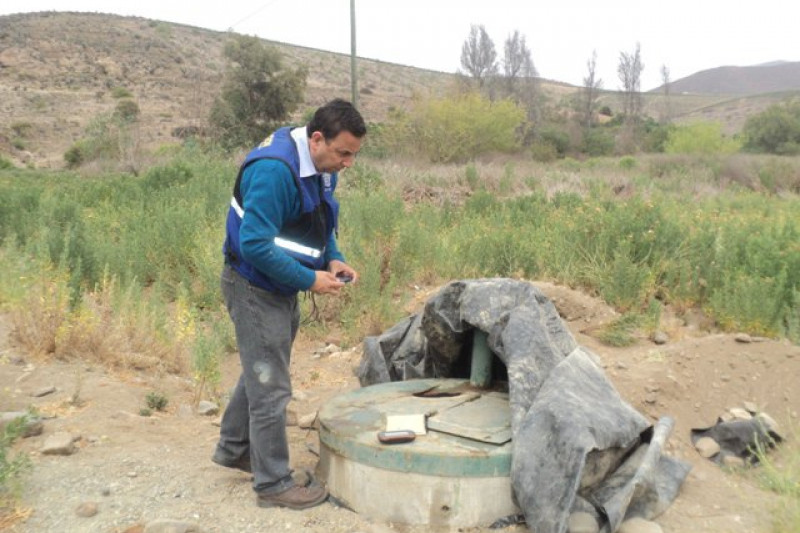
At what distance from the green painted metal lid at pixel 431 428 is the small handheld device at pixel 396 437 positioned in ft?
0.09

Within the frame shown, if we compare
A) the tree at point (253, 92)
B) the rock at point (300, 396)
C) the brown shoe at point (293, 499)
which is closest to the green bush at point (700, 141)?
the tree at point (253, 92)

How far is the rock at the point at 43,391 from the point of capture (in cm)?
450

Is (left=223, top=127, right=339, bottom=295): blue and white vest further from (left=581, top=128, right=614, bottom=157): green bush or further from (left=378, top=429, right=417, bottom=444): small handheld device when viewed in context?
(left=581, top=128, right=614, bottom=157): green bush

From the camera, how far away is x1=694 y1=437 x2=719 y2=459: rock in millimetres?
4204

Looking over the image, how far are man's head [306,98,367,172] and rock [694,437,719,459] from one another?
272 cm

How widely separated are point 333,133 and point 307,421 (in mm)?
2059

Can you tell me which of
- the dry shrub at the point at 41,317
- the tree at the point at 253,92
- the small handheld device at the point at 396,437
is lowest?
the small handheld device at the point at 396,437

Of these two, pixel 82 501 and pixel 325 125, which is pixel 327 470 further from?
pixel 325 125

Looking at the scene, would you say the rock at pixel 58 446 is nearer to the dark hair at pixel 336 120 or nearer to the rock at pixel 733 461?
the dark hair at pixel 336 120

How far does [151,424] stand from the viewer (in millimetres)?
4242

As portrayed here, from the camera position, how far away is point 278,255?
295cm

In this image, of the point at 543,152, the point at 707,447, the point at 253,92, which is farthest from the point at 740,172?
the point at 707,447

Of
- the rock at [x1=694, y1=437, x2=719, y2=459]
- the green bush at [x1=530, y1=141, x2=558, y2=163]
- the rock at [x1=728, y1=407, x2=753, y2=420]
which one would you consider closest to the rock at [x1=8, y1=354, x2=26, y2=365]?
the rock at [x1=694, y1=437, x2=719, y2=459]

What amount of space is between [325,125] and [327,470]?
1.64 m
